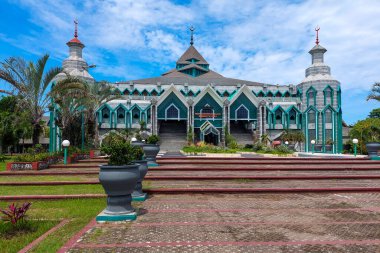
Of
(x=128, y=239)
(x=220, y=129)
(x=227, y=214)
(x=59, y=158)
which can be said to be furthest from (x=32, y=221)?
(x=220, y=129)

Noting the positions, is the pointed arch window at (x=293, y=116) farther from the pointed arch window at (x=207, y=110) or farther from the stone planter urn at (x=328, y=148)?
the pointed arch window at (x=207, y=110)

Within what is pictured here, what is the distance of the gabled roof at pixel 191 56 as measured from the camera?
62588 mm

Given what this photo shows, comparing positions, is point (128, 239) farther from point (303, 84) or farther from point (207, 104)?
point (303, 84)

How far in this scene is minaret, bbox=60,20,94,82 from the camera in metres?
45.2

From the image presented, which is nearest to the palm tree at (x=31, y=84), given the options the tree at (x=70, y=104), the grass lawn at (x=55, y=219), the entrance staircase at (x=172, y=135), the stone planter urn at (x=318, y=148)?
the tree at (x=70, y=104)

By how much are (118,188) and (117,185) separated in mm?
73

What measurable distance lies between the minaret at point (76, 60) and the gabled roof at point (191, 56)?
70.6 feet

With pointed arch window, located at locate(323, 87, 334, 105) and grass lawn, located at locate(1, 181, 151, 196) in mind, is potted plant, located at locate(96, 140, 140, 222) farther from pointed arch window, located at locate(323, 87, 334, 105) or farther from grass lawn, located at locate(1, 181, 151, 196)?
pointed arch window, located at locate(323, 87, 334, 105)

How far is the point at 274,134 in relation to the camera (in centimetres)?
4706

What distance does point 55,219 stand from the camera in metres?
6.44

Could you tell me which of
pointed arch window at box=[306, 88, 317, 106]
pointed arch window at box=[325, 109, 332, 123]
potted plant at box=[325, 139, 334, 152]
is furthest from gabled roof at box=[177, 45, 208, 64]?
potted plant at box=[325, 139, 334, 152]

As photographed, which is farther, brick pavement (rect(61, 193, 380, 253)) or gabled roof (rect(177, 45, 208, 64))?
gabled roof (rect(177, 45, 208, 64))

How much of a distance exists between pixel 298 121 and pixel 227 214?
43747mm

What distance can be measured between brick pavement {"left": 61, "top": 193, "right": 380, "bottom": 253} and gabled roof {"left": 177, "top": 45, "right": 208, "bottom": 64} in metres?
56.2
